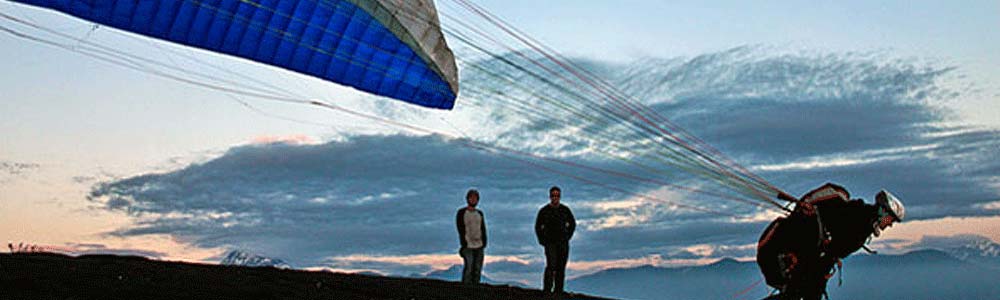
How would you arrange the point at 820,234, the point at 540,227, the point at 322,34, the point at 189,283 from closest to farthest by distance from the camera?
the point at 189,283 → the point at 820,234 → the point at 322,34 → the point at 540,227

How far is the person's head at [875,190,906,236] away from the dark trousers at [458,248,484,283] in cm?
541

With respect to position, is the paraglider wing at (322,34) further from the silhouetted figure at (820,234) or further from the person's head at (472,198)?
the silhouetted figure at (820,234)

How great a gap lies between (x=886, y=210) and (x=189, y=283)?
23.9 ft

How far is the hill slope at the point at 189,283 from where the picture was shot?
829 centimetres

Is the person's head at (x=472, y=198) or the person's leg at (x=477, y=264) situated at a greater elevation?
the person's head at (x=472, y=198)

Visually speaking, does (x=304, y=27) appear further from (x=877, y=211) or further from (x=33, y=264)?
(x=877, y=211)

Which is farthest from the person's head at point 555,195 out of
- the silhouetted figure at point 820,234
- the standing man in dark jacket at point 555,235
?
the silhouetted figure at point 820,234

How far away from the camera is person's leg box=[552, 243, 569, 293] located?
13.6 m

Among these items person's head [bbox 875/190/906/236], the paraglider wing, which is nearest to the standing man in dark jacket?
the paraglider wing

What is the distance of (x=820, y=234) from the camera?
10.4 m

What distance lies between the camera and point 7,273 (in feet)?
28.5

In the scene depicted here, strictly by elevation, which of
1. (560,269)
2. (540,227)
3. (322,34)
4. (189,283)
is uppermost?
(322,34)

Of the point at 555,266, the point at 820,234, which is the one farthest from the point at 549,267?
the point at 820,234

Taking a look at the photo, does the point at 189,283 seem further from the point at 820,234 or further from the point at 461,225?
the point at 820,234
